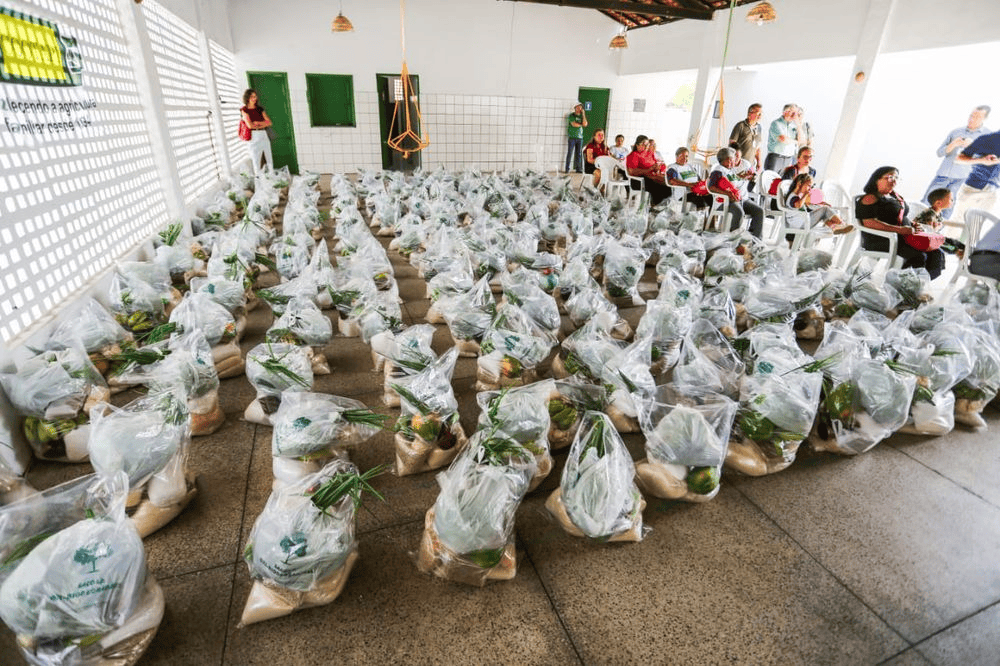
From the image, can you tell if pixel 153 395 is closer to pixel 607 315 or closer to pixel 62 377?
pixel 62 377

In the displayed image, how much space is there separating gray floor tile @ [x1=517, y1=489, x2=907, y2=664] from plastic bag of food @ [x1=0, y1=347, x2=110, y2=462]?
6.41 feet

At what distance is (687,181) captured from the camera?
6.53 m

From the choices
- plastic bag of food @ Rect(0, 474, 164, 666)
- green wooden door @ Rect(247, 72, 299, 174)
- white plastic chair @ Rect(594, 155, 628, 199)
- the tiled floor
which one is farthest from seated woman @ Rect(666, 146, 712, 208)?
green wooden door @ Rect(247, 72, 299, 174)

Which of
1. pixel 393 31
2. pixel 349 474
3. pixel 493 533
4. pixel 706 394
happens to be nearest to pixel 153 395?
pixel 349 474

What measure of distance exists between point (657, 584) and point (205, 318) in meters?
2.63

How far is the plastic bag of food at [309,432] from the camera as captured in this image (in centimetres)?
195

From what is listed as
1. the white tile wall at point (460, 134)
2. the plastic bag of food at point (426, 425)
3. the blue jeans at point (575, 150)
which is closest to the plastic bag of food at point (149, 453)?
the plastic bag of food at point (426, 425)

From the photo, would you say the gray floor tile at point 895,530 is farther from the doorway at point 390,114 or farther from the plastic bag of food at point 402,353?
the doorway at point 390,114

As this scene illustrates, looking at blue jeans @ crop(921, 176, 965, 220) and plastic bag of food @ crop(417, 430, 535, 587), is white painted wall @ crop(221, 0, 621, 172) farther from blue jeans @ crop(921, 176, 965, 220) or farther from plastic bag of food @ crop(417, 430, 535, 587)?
plastic bag of food @ crop(417, 430, 535, 587)

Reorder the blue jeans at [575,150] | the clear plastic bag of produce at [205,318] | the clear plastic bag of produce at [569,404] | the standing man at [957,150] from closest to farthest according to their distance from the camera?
the clear plastic bag of produce at [569,404], the clear plastic bag of produce at [205,318], the standing man at [957,150], the blue jeans at [575,150]

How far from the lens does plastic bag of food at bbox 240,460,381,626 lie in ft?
4.89

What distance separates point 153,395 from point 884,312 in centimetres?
457

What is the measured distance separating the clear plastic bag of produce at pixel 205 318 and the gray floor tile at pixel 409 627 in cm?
157

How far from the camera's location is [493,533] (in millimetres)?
1587
